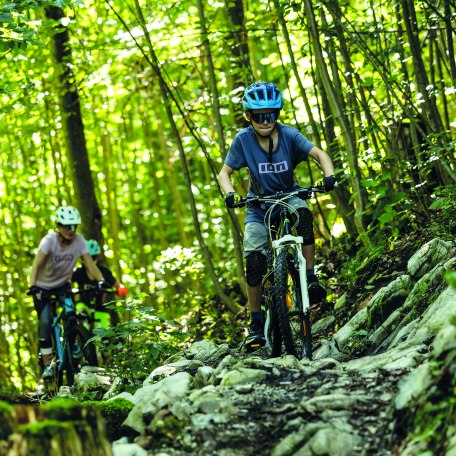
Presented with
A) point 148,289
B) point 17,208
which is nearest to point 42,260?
point 17,208

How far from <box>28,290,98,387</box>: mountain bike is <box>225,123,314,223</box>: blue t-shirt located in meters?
4.03

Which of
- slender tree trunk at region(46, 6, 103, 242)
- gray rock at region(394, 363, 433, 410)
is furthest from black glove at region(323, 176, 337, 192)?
slender tree trunk at region(46, 6, 103, 242)

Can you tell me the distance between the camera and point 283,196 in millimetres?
6996

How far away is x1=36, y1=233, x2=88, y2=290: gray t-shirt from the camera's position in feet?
34.6

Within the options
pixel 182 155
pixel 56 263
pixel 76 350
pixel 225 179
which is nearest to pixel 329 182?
pixel 225 179

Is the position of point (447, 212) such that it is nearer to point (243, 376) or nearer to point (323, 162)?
point (323, 162)

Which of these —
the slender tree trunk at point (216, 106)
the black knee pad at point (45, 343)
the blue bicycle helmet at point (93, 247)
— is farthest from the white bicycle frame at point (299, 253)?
the blue bicycle helmet at point (93, 247)

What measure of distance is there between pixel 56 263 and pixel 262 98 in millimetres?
4470

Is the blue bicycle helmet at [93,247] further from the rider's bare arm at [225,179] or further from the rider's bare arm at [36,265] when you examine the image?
the rider's bare arm at [225,179]

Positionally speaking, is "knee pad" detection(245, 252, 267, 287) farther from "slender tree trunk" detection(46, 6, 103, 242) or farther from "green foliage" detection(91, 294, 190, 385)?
"slender tree trunk" detection(46, 6, 103, 242)

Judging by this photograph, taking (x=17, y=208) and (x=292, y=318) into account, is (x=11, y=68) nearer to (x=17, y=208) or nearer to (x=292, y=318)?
(x=17, y=208)

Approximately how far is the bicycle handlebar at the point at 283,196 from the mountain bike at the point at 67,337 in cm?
426

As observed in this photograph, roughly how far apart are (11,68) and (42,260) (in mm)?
5044

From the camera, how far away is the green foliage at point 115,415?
18.2ft
